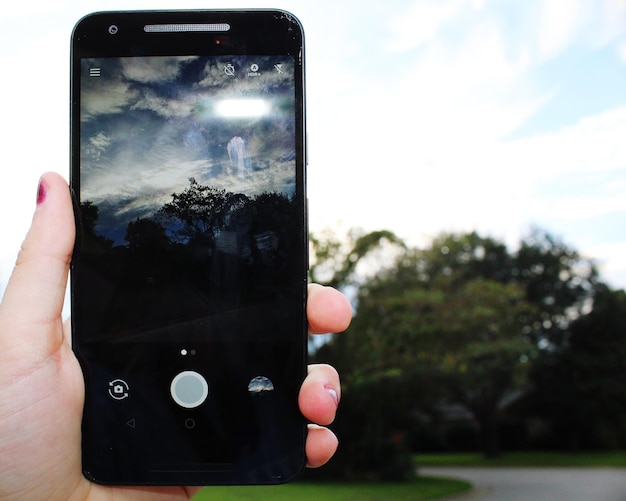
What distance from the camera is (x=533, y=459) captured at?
86.7 feet

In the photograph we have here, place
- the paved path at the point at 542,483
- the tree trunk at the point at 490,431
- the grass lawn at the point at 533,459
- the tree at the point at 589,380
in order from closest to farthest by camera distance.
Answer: the paved path at the point at 542,483 < the grass lawn at the point at 533,459 < the tree trunk at the point at 490,431 < the tree at the point at 589,380

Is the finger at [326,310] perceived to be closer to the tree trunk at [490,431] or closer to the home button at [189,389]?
the home button at [189,389]

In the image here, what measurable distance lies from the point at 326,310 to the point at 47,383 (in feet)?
2.38

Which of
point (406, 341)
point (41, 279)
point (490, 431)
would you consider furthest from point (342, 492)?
point (490, 431)

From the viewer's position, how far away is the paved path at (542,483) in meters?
14.7

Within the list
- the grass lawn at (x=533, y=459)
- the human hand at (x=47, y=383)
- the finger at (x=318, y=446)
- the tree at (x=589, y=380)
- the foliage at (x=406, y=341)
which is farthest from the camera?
the tree at (x=589, y=380)

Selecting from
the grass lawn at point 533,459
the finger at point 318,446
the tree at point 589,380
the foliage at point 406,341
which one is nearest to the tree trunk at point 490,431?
the grass lawn at point 533,459

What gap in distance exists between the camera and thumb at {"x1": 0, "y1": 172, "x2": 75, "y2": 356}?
1792 mm

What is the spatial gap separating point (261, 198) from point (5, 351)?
29.3 inches

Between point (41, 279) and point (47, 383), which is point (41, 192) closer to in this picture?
point (41, 279)

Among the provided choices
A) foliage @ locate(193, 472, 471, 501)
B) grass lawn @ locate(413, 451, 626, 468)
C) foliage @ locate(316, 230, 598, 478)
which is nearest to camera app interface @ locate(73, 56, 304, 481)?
foliage @ locate(193, 472, 471, 501)

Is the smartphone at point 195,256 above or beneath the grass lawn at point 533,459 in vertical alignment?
above

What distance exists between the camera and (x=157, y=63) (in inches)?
77.0

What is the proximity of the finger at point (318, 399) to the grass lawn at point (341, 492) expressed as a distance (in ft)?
36.1
